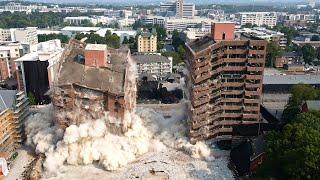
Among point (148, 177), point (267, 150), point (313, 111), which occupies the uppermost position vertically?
point (313, 111)

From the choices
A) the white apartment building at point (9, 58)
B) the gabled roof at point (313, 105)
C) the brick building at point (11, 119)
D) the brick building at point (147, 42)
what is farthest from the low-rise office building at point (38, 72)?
the brick building at point (147, 42)

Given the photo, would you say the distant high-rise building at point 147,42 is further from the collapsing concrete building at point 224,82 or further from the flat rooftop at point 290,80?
the collapsing concrete building at point 224,82

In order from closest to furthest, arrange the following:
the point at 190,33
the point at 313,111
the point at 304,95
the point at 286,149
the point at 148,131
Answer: the point at 286,149, the point at 313,111, the point at 148,131, the point at 304,95, the point at 190,33

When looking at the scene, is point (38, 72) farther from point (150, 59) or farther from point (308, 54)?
point (308, 54)

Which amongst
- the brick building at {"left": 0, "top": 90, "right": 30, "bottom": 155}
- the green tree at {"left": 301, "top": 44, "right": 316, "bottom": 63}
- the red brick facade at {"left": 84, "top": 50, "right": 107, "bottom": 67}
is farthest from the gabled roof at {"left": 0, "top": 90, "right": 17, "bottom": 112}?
the green tree at {"left": 301, "top": 44, "right": 316, "bottom": 63}

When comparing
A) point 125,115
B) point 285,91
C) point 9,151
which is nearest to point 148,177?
point 125,115

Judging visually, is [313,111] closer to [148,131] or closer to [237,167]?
[237,167]
